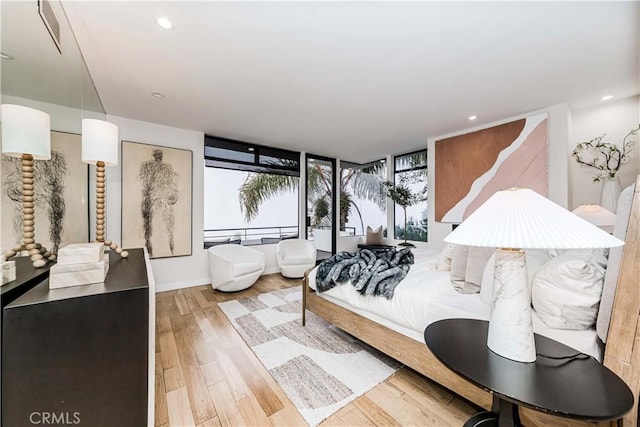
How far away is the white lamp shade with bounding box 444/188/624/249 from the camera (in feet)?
2.52

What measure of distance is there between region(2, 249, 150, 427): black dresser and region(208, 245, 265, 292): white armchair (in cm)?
240

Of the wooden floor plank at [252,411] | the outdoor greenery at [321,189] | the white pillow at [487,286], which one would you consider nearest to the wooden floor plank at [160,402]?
the wooden floor plank at [252,411]

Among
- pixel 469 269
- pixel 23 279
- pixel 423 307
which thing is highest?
pixel 23 279

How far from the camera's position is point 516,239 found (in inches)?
31.9

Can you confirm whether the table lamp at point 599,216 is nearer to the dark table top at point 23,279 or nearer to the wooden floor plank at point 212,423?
the wooden floor plank at point 212,423

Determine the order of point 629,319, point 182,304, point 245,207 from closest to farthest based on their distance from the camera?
point 629,319 < point 182,304 < point 245,207

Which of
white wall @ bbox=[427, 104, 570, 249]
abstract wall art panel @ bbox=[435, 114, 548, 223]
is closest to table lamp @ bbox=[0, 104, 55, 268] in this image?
abstract wall art panel @ bbox=[435, 114, 548, 223]

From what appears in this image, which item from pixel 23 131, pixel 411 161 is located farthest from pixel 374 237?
pixel 23 131

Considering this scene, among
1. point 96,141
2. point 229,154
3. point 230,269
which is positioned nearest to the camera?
point 96,141

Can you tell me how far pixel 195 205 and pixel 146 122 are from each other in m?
1.35

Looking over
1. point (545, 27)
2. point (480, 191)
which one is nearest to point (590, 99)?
point (480, 191)

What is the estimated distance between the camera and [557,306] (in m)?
1.17

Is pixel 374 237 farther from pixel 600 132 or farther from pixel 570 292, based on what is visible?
pixel 570 292

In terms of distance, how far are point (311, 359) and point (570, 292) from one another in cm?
167
